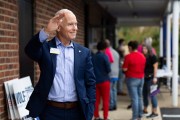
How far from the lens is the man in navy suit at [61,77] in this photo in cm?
431

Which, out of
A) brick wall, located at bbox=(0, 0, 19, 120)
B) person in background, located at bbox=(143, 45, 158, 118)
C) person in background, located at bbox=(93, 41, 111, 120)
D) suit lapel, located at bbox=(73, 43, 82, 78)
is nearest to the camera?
suit lapel, located at bbox=(73, 43, 82, 78)

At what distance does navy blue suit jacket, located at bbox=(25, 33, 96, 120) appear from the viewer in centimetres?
429

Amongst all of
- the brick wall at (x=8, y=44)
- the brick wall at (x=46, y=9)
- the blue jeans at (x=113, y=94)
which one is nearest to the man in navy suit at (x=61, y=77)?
the brick wall at (x=8, y=44)

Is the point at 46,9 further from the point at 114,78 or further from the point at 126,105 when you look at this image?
the point at 126,105

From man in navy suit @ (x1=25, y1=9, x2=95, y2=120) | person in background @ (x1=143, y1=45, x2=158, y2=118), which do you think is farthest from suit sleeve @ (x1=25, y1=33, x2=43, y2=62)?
person in background @ (x1=143, y1=45, x2=158, y2=118)

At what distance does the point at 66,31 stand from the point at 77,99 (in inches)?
26.1

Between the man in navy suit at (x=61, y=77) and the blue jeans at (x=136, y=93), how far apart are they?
5016mm

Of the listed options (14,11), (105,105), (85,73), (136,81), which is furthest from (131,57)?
(85,73)

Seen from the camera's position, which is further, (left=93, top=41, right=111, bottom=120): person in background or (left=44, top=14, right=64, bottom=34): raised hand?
(left=93, top=41, right=111, bottom=120): person in background

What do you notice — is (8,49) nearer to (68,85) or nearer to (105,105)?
(68,85)

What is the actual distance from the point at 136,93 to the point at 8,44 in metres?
4.31

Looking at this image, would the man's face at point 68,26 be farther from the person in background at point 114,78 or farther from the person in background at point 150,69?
the person in background at point 114,78

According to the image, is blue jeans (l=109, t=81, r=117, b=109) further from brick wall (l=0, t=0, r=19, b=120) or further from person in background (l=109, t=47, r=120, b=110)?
brick wall (l=0, t=0, r=19, b=120)

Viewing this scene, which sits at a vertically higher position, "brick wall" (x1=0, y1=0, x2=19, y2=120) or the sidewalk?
"brick wall" (x1=0, y1=0, x2=19, y2=120)
